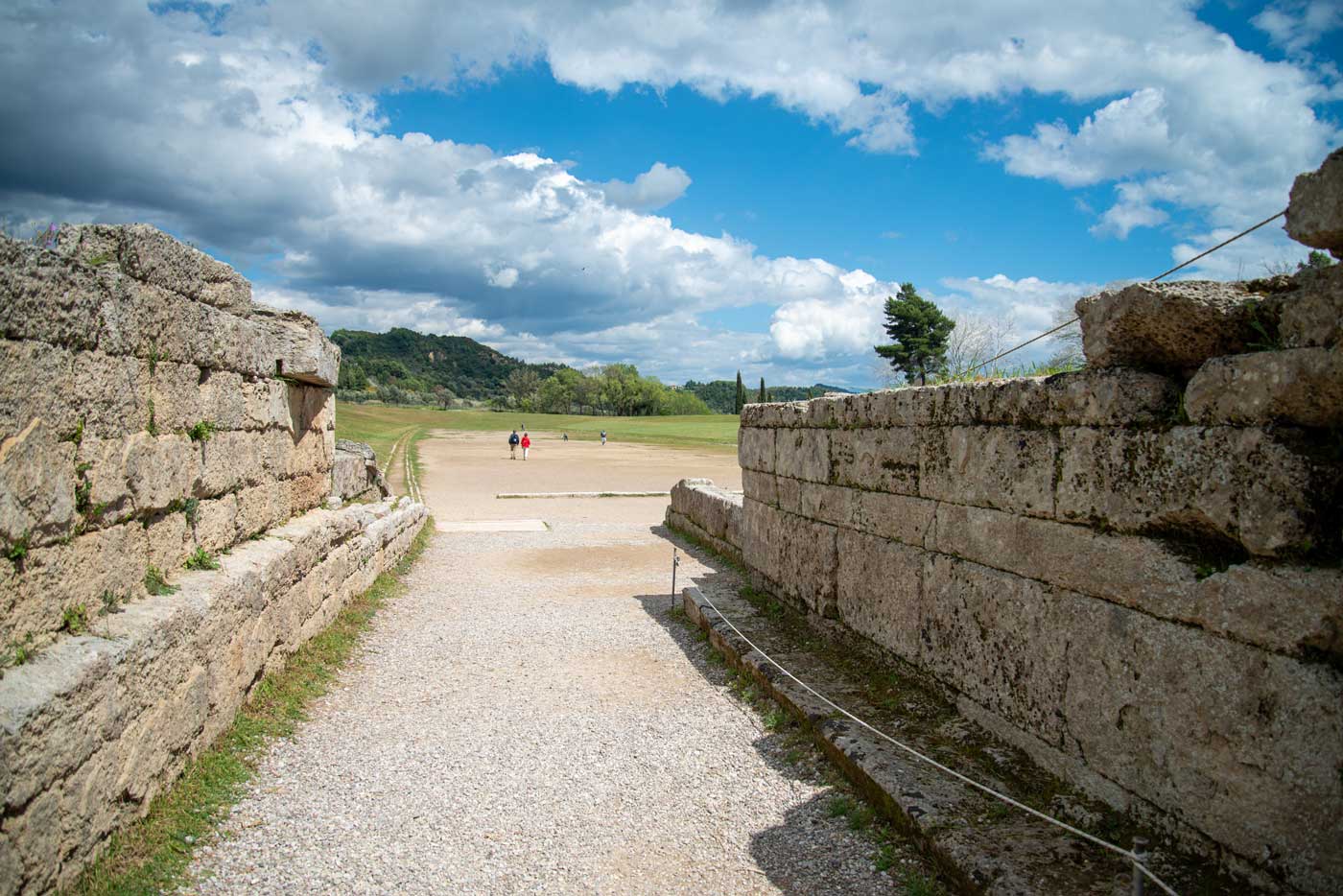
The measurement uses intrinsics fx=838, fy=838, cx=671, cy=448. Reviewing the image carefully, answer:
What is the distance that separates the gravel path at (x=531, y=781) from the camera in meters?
4.04

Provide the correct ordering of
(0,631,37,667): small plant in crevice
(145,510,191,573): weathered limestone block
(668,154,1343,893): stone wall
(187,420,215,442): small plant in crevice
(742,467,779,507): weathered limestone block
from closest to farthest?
(668,154,1343,893): stone wall
(0,631,37,667): small plant in crevice
(145,510,191,573): weathered limestone block
(187,420,215,442): small plant in crevice
(742,467,779,507): weathered limestone block

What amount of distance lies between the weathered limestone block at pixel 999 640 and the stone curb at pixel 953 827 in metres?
0.57

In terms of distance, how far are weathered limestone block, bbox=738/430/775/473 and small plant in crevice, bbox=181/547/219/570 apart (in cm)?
499

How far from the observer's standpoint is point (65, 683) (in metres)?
3.51

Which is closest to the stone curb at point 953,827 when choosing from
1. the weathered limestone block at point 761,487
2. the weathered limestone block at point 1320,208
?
the weathered limestone block at point 1320,208

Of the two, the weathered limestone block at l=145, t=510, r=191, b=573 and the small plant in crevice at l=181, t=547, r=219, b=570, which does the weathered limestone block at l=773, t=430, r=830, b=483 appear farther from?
the weathered limestone block at l=145, t=510, r=191, b=573

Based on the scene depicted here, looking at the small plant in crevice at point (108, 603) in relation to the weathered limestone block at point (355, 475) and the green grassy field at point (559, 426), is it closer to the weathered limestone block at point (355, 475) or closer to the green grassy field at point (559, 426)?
the weathered limestone block at point (355, 475)

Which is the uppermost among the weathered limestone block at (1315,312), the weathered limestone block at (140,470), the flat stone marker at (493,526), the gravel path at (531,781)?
the weathered limestone block at (1315,312)

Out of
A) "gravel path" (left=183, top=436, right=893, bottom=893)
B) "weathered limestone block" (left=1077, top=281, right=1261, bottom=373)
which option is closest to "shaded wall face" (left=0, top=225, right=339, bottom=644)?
"gravel path" (left=183, top=436, right=893, bottom=893)

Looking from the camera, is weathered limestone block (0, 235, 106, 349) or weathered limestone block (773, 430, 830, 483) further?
weathered limestone block (773, 430, 830, 483)

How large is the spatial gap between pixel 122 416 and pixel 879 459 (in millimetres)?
4869

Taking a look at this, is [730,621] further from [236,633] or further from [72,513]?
[72,513]

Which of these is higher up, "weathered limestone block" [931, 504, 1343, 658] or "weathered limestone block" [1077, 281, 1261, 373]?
"weathered limestone block" [1077, 281, 1261, 373]

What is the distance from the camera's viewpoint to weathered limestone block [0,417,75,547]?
3637 millimetres
